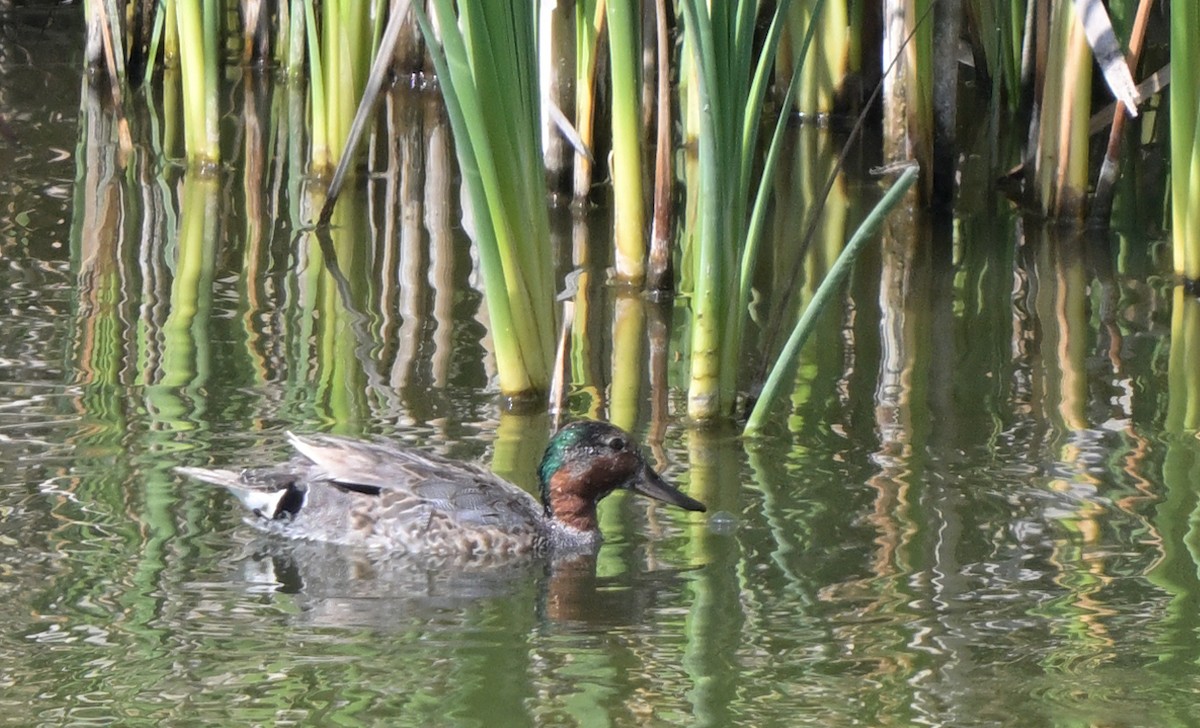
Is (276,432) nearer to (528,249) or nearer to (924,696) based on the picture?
(528,249)

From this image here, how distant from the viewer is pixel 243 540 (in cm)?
425

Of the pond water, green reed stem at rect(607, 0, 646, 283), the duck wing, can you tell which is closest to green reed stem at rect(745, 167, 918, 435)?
the pond water

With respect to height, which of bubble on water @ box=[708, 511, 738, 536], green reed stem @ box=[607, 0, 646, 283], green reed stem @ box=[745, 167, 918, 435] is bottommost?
bubble on water @ box=[708, 511, 738, 536]

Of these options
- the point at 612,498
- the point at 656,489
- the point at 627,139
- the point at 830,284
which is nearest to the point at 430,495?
the point at 656,489

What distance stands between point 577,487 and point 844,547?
701 mm

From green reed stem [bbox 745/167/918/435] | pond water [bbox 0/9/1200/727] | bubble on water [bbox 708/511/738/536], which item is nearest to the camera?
pond water [bbox 0/9/1200/727]

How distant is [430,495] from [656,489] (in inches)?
22.4

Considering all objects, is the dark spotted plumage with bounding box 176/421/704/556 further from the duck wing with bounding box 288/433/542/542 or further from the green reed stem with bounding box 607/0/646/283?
the green reed stem with bounding box 607/0/646/283

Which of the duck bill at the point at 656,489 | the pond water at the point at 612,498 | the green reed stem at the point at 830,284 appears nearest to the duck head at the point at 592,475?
the duck bill at the point at 656,489

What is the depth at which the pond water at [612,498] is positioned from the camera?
3400mm

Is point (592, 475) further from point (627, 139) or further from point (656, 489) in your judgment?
point (627, 139)

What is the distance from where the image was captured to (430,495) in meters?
4.41

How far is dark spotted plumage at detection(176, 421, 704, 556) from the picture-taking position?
438 cm

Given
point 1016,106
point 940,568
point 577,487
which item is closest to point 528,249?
point 577,487
